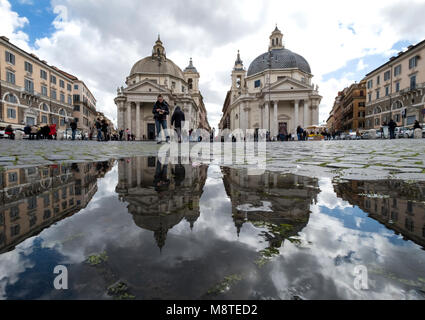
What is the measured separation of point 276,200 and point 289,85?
42863 millimetres

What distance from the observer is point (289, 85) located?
40.4 meters

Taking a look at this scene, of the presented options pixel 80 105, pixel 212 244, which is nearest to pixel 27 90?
pixel 80 105

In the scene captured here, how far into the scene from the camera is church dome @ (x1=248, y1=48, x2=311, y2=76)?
44969 mm

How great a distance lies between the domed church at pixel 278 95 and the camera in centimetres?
4056

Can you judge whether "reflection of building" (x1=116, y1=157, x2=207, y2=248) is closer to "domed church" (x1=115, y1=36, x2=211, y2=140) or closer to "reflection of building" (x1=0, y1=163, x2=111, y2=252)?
"reflection of building" (x1=0, y1=163, x2=111, y2=252)

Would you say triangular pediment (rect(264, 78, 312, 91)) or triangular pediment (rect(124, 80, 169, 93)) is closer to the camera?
triangular pediment (rect(264, 78, 312, 91))

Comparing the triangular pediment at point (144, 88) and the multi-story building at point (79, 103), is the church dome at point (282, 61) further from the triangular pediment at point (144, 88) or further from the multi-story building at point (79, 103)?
the multi-story building at point (79, 103)

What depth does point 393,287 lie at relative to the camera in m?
0.75

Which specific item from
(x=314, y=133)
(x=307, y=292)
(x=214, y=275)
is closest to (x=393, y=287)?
(x=307, y=292)

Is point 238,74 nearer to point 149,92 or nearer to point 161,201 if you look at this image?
point 149,92

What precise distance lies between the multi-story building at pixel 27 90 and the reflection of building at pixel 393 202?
128 ft

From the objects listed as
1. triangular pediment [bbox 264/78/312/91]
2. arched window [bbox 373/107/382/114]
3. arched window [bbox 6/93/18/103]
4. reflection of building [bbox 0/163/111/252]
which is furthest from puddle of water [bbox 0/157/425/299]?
arched window [bbox 373/107/382/114]

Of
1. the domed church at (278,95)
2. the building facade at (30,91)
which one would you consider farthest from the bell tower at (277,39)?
the building facade at (30,91)

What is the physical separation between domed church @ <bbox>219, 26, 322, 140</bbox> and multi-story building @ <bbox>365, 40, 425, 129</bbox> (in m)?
13.4
